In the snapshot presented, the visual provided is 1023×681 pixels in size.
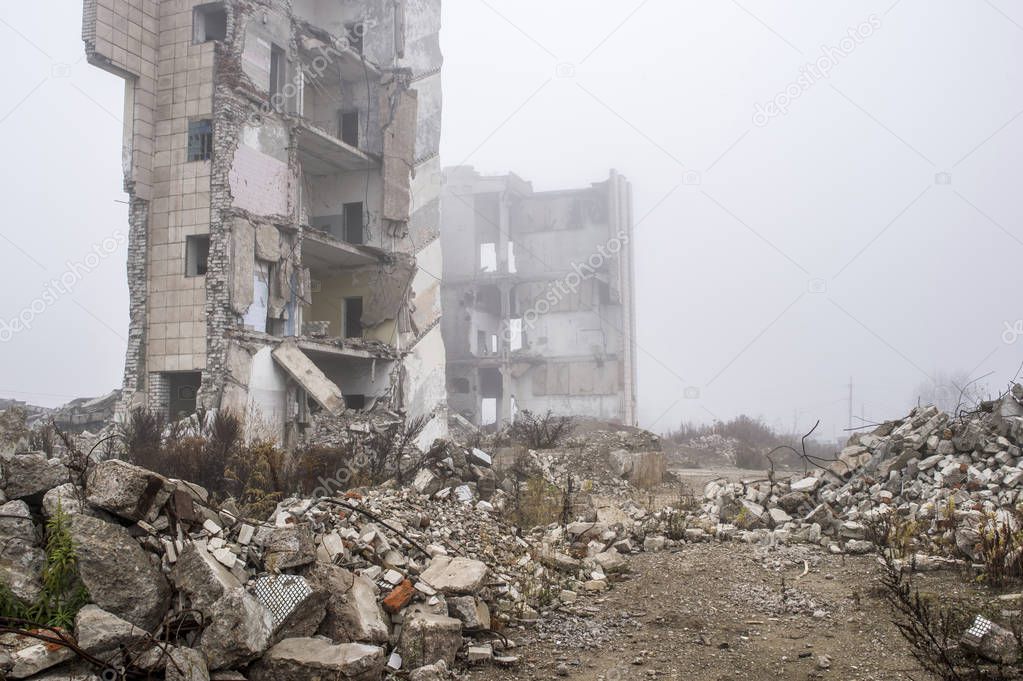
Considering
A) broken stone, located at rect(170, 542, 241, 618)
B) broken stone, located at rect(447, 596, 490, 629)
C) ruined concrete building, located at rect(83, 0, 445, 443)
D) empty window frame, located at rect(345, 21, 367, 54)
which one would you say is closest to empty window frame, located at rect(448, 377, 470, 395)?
ruined concrete building, located at rect(83, 0, 445, 443)

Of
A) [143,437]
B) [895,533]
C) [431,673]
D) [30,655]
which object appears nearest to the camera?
[30,655]

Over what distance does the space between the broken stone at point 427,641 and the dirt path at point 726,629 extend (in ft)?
0.83

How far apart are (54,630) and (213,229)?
13008 millimetres

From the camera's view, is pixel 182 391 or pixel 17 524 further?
pixel 182 391

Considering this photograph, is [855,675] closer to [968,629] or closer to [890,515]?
[968,629]

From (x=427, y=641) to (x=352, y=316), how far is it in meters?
17.4

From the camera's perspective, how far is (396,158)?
21.5 meters

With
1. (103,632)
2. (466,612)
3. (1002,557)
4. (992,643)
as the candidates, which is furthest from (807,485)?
(103,632)

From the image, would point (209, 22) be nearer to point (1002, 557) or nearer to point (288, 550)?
point (288, 550)

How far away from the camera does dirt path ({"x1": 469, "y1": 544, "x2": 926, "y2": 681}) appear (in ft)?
17.0

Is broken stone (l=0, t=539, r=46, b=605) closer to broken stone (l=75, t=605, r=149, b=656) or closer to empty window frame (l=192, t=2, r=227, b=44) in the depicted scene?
broken stone (l=75, t=605, r=149, b=656)

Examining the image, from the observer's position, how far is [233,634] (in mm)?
4324

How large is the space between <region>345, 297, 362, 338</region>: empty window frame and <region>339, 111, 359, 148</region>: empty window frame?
15.0ft

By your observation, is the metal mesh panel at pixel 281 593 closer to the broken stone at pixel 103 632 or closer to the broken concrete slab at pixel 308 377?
the broken stone at pixel 103 632
